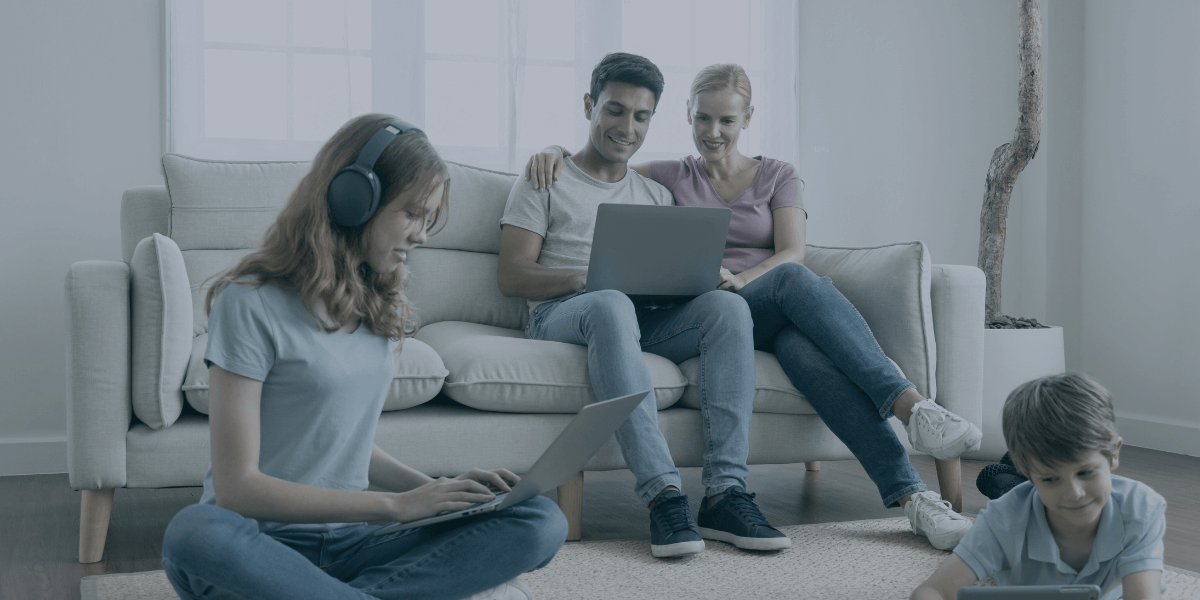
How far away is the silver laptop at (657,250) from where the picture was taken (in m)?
1.69

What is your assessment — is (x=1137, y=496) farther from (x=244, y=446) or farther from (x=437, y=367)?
(x=437, y=367)

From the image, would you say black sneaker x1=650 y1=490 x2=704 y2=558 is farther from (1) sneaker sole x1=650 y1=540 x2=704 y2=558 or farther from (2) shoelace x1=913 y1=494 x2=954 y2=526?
(2) shoelace x1=913 y1=494 x2=954 y2=526

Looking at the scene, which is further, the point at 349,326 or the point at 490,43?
the point at 490,43

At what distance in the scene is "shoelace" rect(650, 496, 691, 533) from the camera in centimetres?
157

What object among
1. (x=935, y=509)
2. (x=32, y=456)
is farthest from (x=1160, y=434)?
(x=32, y=456)

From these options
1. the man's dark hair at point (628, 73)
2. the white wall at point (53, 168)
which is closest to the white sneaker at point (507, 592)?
the man's dark hair at point (628, 73)

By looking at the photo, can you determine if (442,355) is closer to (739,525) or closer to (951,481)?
(739,525)

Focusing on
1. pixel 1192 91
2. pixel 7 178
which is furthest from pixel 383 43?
Result: pixel 1192 91

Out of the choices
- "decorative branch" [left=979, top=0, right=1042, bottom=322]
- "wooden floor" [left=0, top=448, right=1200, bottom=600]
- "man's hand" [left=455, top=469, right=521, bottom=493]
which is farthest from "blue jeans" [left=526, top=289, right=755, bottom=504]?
"decorative branch" [left=979, top=0, right=1042, bottom=322]

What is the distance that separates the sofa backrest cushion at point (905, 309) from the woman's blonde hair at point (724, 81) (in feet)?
1.82

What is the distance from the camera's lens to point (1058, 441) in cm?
100

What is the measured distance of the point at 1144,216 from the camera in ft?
10.0

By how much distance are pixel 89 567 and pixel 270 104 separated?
5.11 ft

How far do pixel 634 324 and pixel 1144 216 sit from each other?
7.47 feet
